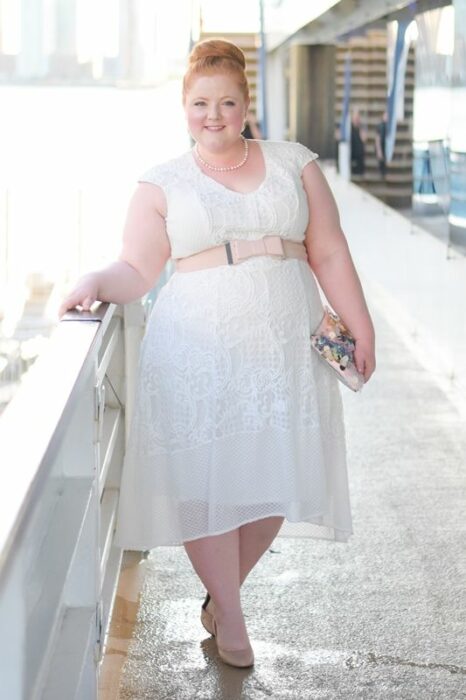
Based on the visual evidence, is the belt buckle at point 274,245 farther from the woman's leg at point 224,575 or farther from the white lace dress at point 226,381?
the woman's leg at point 224,575

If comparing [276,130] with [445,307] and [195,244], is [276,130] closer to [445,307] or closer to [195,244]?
[445,307]

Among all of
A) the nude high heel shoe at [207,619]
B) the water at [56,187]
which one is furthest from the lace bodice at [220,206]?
the water at [56,187]

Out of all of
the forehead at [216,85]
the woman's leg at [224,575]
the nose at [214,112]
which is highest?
the forehead at [216,85]

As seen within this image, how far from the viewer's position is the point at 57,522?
6.22 feet

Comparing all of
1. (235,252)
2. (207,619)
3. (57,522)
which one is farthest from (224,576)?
(57,522)

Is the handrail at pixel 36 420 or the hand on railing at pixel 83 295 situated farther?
the hand on railing at pixel 83 295

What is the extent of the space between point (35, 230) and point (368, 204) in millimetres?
3558

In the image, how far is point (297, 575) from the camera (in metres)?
3.74

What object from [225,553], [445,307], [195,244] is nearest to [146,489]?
[225,553]

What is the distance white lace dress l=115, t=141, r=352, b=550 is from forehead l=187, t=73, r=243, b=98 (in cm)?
15

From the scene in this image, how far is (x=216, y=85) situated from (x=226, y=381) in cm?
58

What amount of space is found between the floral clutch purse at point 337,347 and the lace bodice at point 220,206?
0.62 ft

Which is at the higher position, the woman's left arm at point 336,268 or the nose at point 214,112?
the nose at point 214,112

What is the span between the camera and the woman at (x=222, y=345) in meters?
2.90
